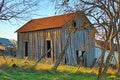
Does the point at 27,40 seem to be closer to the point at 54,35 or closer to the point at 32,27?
the point at 32,27

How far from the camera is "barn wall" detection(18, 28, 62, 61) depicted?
38531 millimetres

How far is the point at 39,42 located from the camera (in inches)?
1603

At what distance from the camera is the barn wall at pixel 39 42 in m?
38.5

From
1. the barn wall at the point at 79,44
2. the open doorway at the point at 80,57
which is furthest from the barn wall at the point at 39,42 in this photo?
the open doorway at the point at 80,57

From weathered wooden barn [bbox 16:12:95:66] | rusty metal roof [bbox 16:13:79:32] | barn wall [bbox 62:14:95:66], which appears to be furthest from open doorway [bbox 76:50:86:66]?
rusty metal roof [bbox 16:13:79:32]

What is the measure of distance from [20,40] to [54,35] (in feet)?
22.4

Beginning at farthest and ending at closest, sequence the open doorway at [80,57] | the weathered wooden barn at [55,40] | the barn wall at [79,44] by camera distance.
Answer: the open doorway at [80,57] → the barn wall at [79,44] → the weathered wooden barn at [55,40]

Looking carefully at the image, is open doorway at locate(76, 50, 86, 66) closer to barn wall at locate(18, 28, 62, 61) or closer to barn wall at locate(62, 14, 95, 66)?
barn wall at locate(62, 14, 95, 66)

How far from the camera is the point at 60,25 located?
1495 inches

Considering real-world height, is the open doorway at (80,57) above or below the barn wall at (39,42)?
below

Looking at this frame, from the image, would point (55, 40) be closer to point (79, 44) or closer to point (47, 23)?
point (47, 23)

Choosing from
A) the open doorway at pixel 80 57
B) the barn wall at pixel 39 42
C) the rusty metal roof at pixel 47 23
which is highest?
the rusty metal roof at pixel 47 23

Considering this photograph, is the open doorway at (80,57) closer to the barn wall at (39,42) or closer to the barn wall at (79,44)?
the barn wall at (79,44)

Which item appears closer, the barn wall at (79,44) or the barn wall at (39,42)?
the barn wall at (39,42)
